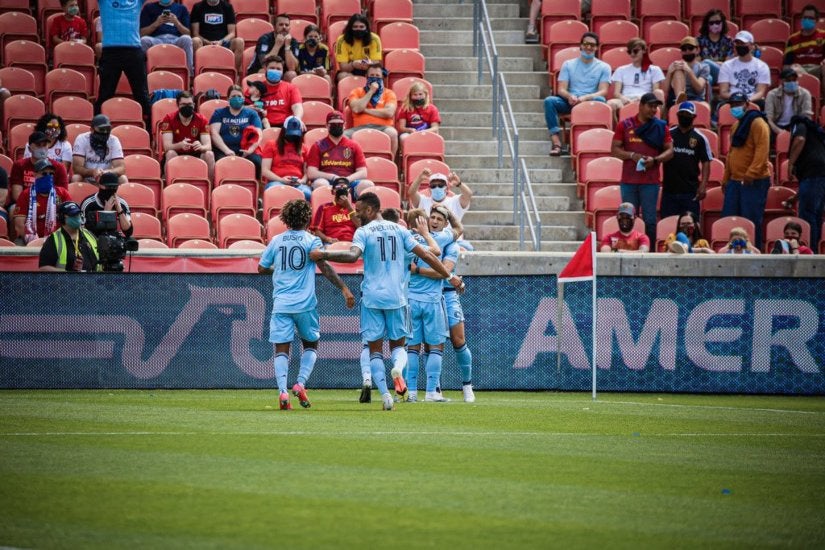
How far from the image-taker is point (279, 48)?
2162cm

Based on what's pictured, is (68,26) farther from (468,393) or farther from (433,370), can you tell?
(468,393)

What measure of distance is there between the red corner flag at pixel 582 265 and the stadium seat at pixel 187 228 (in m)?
5.43

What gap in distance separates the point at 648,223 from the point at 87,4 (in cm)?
1074

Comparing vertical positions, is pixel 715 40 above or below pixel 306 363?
above

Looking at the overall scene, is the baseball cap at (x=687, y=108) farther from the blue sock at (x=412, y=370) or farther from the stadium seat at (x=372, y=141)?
the blue sock at (x=412, y=370)

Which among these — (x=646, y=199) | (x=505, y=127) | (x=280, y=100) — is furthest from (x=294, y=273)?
(x=505, y=127)

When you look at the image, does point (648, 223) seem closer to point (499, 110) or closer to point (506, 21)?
point (499, 110)

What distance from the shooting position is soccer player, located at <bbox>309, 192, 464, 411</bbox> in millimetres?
13625

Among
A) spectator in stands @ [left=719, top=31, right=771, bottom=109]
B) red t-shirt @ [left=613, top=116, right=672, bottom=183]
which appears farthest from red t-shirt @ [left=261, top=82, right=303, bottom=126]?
spectator in stands @ [left=719, top=31, right=771, bottom=109]

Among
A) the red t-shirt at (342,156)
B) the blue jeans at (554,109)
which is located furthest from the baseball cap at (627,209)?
the red t-shirt at (342,156)

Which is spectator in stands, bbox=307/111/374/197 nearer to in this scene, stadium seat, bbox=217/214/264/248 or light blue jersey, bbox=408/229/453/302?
stadium seat, bbox=217/214/264/248

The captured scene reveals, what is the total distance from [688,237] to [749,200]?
1750 mm

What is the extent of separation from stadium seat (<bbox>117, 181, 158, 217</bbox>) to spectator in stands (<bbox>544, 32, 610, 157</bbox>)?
6570 millimetres

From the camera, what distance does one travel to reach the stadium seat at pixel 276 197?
1898cm
